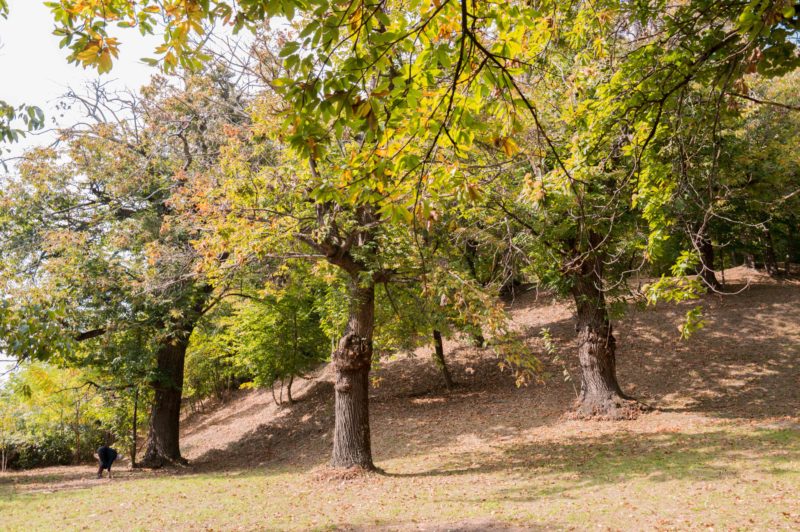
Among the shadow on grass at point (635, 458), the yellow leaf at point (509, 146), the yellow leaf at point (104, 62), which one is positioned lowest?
the shadow on grass at point (635, 458)

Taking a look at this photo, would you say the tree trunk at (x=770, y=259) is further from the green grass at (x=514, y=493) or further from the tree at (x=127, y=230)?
the tree at (x=127, y=230)

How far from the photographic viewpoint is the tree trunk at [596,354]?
11406mm

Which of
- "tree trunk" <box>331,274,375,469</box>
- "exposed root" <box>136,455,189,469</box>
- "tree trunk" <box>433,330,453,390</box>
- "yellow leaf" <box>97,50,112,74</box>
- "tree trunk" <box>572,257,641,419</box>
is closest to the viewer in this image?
"yellow leaf" <box>97,50,112,74</box>

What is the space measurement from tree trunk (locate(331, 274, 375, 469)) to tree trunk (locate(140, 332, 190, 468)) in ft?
21.2

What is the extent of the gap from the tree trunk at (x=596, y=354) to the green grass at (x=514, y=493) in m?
1.49

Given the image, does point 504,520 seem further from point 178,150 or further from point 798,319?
point 798,319

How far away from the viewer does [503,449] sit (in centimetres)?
1072

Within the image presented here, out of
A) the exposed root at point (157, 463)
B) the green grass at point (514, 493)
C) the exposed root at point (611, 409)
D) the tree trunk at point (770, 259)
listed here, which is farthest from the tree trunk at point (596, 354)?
the tree trunk at point (770, 259)

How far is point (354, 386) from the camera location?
9.26 m

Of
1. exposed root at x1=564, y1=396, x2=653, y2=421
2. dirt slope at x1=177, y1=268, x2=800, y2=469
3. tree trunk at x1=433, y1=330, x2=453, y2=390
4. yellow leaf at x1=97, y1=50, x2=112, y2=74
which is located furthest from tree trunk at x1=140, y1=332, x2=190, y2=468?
yellow leaf at x1=97, y1=50, x2=112, y2=74

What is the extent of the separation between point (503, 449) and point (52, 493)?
10.1 metres

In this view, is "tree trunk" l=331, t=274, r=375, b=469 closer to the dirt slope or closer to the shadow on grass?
the shadow on grass

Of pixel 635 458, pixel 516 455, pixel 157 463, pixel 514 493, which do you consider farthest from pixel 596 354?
pixel 157 463

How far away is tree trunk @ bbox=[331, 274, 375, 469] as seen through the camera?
919cm
